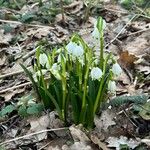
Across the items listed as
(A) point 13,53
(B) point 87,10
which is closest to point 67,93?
(A) point 13,53

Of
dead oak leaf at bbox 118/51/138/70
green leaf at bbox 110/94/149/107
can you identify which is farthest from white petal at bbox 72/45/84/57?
dead oak leaf at bbox 118/51/138/70

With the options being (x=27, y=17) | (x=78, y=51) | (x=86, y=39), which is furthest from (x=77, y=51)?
(x=27, y=17)

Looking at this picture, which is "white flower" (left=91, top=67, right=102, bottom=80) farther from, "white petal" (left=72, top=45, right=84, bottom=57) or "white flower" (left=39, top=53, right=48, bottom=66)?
"white flower" (left=39, top=53, right=48, bottom=66)

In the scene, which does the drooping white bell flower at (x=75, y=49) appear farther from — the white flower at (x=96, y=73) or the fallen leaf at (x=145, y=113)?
the fallen leaf at (x=145, y=113)

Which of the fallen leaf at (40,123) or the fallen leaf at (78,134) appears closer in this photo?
the fallen leaf at (78,134)

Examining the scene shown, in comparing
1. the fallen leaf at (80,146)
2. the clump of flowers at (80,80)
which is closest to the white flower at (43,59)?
the clump of flowers at (80,80)
